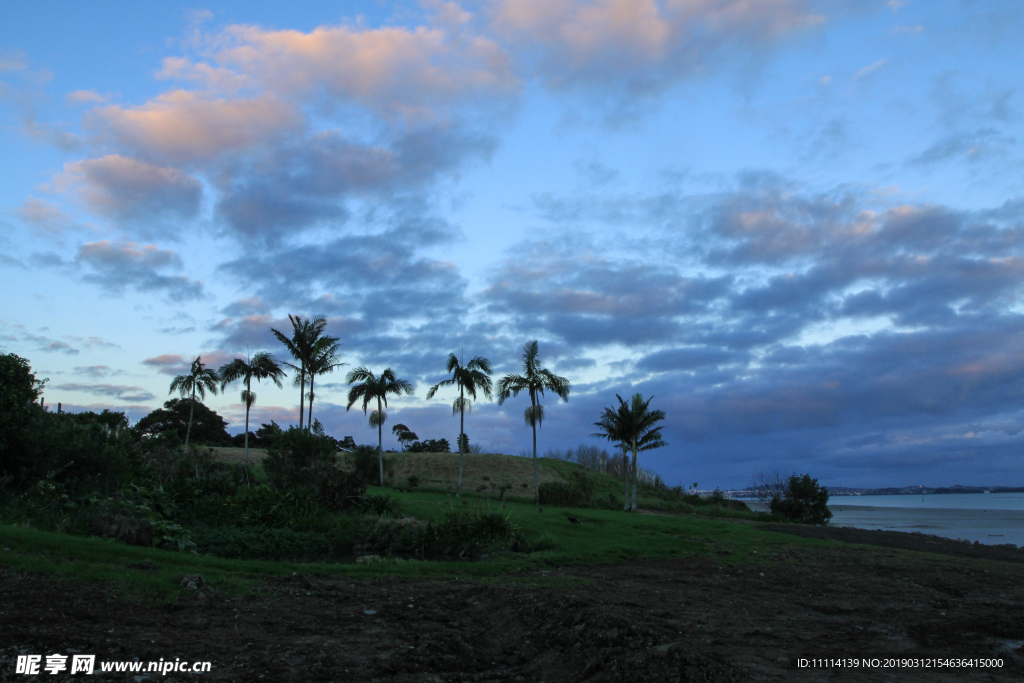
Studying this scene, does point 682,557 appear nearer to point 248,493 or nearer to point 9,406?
point 248,493

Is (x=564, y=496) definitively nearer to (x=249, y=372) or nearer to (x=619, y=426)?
(x=619, y=426)

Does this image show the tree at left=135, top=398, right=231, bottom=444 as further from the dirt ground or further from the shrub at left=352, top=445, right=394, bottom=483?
the dirt ground

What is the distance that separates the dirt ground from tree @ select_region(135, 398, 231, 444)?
5433cm

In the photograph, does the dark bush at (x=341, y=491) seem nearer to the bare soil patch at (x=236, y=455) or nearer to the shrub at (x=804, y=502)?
the bare soil patch at (x=236, y=455)

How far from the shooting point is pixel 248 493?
21.6m

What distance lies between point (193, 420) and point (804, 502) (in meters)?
56.7

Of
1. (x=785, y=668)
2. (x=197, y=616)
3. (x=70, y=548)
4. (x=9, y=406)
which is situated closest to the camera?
(x=785, y=668)

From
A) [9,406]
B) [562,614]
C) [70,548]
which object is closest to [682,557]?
[562,614]

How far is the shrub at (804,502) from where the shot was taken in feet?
116

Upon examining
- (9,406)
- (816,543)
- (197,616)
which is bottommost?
(816,543)

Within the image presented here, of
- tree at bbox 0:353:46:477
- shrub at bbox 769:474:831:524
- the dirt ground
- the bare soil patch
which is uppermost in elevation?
tree at bbox 0:353:46:477

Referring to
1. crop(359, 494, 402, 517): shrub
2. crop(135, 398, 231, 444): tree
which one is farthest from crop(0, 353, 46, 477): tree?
crop(135, 398, 231, 444): tree

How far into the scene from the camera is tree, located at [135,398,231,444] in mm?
57438

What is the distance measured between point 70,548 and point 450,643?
6.86 meters
